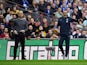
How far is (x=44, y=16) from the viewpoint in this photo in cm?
1477

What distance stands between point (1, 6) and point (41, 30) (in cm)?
201

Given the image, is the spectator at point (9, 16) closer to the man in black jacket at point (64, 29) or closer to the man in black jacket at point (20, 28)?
the man in black jacket at point (20, 28)

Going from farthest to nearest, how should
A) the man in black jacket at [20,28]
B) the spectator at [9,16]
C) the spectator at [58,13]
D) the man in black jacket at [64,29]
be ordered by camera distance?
the spectator at [58,13], the spectator at [9,16], the man in black jacket at [64,29], the man in black jacket at [20,28]

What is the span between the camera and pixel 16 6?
47.5ft

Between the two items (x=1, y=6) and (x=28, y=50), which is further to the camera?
(x=1, y=6)

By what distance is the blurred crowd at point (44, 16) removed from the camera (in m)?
13.8

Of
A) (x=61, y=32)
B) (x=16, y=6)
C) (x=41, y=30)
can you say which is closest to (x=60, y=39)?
(x=61, y=32)

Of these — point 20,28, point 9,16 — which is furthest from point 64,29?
Result: point 9,16

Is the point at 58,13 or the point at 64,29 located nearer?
the point at 64,29

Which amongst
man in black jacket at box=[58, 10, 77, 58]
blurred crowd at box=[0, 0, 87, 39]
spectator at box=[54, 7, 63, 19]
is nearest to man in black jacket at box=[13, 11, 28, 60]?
blurred crowd at box=[0, 0, 87, 39]

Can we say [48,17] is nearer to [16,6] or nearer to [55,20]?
[55,20]

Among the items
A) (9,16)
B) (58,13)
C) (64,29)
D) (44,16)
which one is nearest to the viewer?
(64,29)

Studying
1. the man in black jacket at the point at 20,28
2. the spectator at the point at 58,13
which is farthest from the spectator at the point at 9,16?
the spectator at the point at 58,13

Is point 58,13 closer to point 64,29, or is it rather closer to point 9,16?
point 64,29
